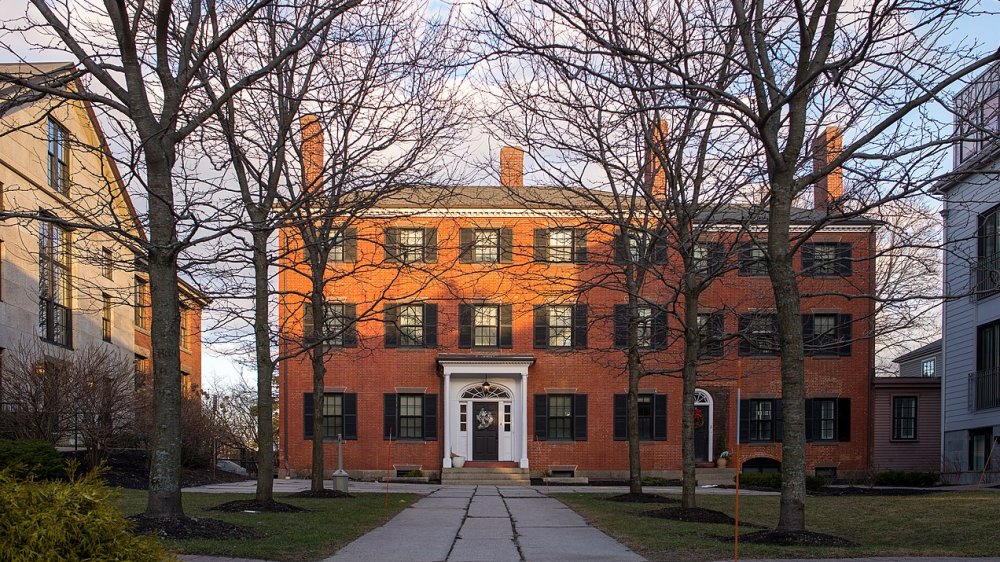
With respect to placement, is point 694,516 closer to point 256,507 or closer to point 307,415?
point 256,507

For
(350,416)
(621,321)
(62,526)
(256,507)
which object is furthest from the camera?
(350,416)

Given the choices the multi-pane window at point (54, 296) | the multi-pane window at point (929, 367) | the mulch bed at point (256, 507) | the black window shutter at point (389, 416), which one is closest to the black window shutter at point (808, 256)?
the mulch bed at point (256, 507)

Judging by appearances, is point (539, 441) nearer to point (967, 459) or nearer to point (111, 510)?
point (967, 459)

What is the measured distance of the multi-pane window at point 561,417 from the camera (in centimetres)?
3741

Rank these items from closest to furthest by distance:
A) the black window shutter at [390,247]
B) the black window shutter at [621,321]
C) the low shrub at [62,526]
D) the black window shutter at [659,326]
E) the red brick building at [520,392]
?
the low shrub at [62,526]
the black window shutter at [390,247]
the black window shutter at [659,326]
the black window shutter at [621,321]
the red brick building at [520,392]

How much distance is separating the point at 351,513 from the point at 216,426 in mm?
18348

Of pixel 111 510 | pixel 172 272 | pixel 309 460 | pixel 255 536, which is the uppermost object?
pixel 172 272

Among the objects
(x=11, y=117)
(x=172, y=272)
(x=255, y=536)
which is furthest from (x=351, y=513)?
(x=11, y=117)

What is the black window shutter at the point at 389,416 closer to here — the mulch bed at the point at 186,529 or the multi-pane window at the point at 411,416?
the multi-pane window at the point at 411,416

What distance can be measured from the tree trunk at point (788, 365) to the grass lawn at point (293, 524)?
18.5 ft

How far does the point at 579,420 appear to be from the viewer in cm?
3728

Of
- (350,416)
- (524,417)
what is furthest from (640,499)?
(350,416)

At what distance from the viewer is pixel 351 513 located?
55.5ft

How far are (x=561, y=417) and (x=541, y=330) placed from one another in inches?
139
